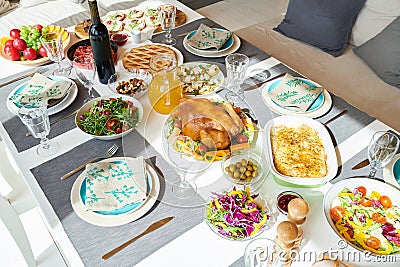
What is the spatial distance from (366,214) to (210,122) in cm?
51

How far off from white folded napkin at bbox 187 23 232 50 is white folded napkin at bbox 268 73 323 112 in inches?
14.5

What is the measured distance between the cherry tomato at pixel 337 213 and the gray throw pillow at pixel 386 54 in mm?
1246

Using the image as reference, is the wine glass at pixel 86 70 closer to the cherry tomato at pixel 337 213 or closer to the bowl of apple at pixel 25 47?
the bowl of apple at pixel 25 47

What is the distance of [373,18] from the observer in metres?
2.18

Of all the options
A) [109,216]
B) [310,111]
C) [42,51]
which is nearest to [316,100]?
[310,111]

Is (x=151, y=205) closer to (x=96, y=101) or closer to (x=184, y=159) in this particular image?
(x=184, y=159)

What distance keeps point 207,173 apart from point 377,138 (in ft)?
1.73

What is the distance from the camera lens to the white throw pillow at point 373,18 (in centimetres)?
213

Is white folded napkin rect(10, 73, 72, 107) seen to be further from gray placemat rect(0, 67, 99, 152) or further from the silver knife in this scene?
the silver knife

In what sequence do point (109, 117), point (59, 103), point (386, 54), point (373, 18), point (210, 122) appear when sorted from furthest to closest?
point (373, 18) < point (386, 54) < point (59, 103) < point (109, 117) < point (210, 122)

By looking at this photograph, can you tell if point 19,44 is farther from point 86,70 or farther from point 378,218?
point 378,218

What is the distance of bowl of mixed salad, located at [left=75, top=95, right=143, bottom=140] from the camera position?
4.26 feet

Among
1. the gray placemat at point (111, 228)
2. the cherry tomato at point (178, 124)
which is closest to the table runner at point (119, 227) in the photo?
the gray placemat at point (111, 228)

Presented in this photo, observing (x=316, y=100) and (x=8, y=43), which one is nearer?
(x=316, y=100)
